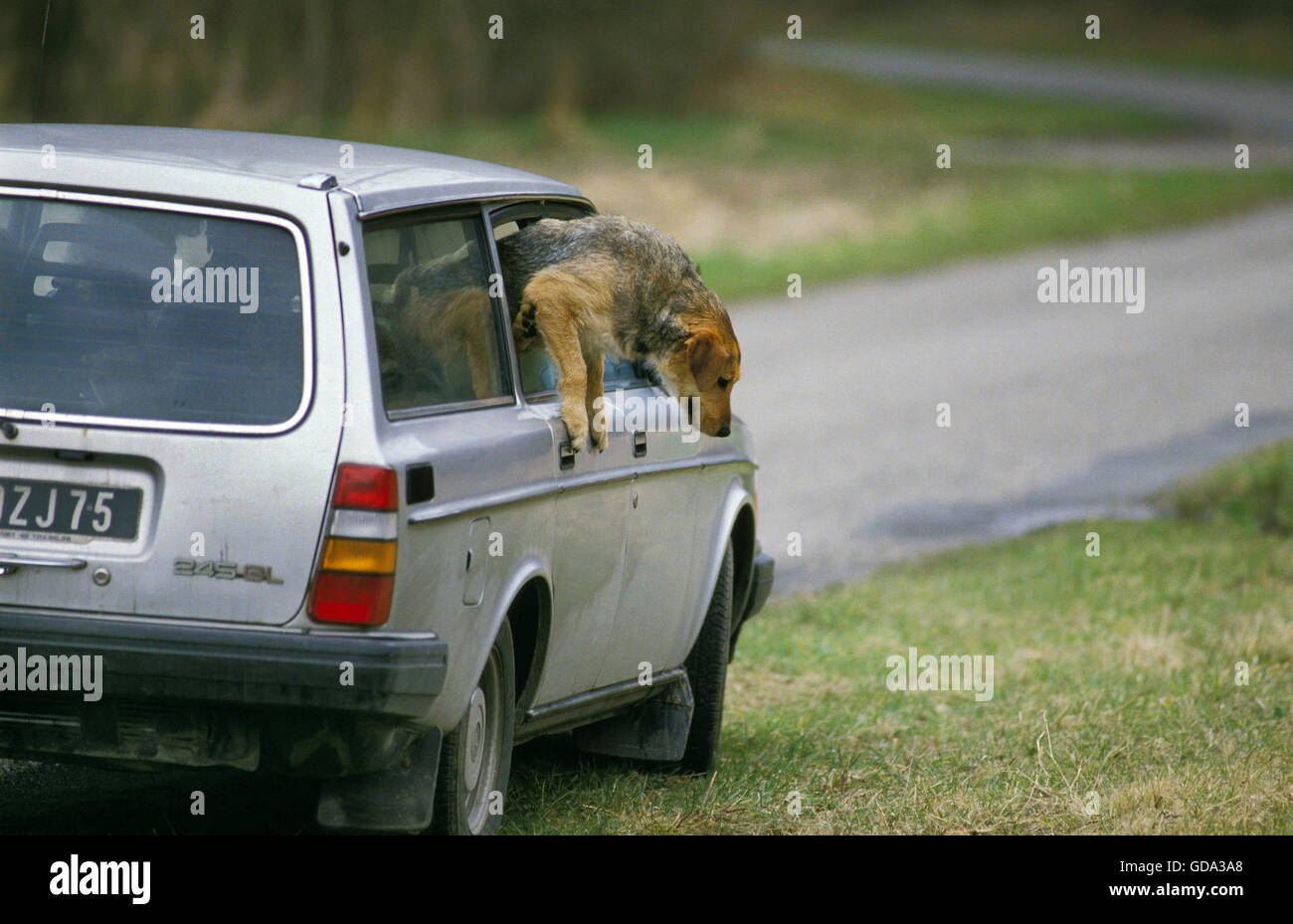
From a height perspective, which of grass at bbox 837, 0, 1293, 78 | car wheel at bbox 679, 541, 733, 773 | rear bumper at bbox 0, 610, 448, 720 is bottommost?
car wheel at bbox 679, 541, 733, 773

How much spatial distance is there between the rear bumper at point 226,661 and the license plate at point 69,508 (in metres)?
0.22

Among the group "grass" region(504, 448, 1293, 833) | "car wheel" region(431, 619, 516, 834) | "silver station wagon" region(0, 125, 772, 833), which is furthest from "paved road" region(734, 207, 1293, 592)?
"silver station wagon" region(0, 125, 772, 833)

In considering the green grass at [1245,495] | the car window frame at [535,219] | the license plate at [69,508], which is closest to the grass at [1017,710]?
the green grass at [1245,495]

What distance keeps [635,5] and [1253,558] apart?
26.5 meters

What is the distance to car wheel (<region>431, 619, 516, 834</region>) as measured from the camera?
16.9 feet

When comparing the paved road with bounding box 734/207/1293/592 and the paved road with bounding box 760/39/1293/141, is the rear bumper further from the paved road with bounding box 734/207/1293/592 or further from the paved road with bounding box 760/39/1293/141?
the paved road with bounding box 760/39/1293/141

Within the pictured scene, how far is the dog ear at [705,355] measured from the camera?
6.39 metres

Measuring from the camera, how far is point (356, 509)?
15.1 ft

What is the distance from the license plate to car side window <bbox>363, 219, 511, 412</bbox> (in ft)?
2.24

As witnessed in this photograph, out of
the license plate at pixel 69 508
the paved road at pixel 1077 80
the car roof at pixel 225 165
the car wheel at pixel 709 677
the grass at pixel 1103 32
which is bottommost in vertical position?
the car wheel at pixel 709 677

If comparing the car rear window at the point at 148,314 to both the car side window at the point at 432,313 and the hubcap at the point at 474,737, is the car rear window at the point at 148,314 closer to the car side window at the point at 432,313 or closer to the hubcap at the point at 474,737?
the car side window at the point at 432,313

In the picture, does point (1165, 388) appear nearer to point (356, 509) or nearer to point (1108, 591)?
point (1108, 591)

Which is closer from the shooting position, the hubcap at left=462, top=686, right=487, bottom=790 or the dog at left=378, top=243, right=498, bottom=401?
the dog at left=378, top=243, right=498, bottom=401

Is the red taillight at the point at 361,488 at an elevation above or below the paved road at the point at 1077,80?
below
